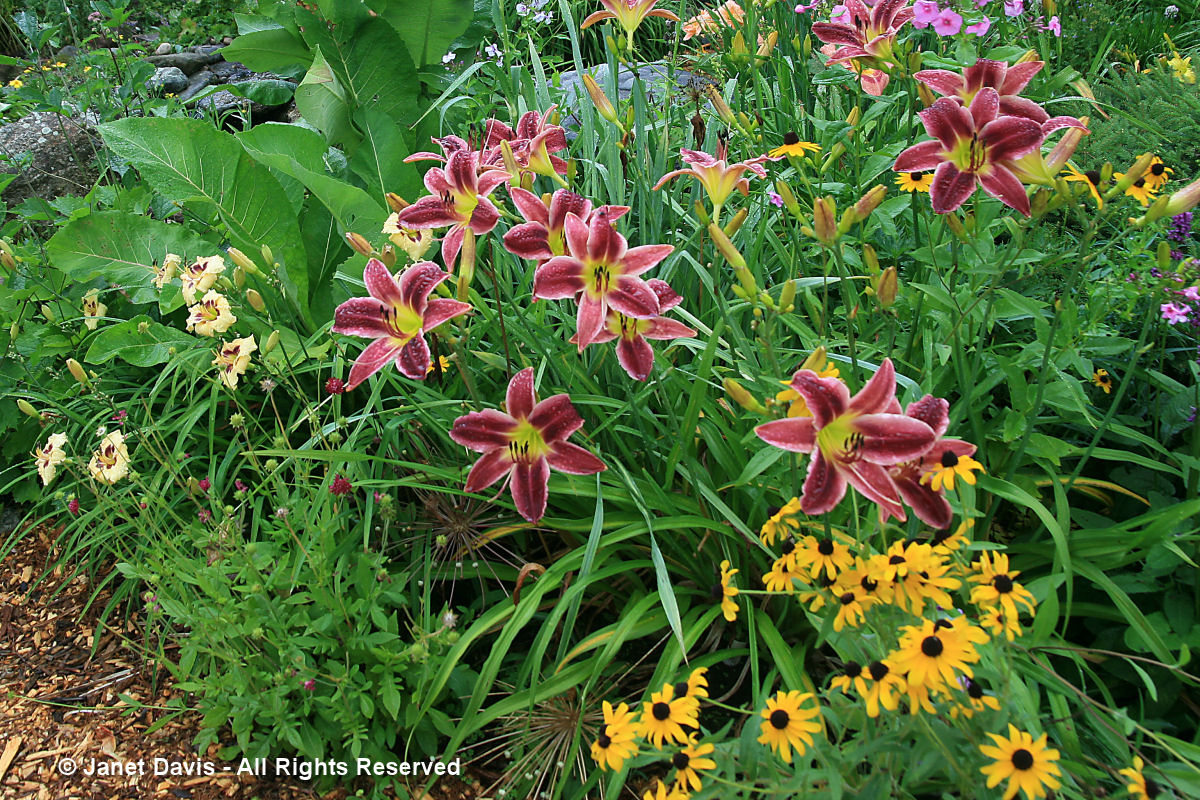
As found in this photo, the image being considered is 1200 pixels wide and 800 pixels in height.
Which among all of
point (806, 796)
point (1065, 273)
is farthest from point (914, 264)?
point (806, 796)

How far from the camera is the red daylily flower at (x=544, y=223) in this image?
1.48 m

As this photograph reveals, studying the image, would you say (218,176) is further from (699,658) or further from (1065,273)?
(1065,273)

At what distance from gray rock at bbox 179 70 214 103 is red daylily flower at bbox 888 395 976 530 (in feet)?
15.7

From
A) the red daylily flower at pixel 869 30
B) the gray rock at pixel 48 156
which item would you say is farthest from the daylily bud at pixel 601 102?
the gray rock at pixel 48 156

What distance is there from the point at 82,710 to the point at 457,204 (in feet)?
5.08

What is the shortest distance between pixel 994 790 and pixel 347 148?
8.87 feet

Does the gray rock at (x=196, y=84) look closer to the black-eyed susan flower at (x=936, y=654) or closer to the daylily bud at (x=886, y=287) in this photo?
the daylily bud at (x=886, y=287)

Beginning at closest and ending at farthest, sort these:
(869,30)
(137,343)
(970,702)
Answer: (970,702) → (869,30) → (137,343)

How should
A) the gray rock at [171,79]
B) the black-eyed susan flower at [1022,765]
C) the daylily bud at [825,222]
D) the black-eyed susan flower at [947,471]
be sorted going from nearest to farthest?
the black-eyed susan flower at [1022,765] → the black-eyed susan flower at [947,471] → the daylily bud at [825,222] → the gray rock at [171,79]

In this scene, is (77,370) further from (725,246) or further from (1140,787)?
(1140,787)

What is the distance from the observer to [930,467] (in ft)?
4.15

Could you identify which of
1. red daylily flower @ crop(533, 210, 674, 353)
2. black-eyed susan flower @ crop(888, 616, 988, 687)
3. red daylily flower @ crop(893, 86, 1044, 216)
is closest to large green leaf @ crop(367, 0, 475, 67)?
red daylily flower @ crop(533, 210, 674, 353)

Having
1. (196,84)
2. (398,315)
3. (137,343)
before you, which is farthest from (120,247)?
(196,84)

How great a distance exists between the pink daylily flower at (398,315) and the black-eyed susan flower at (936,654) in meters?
0.86
